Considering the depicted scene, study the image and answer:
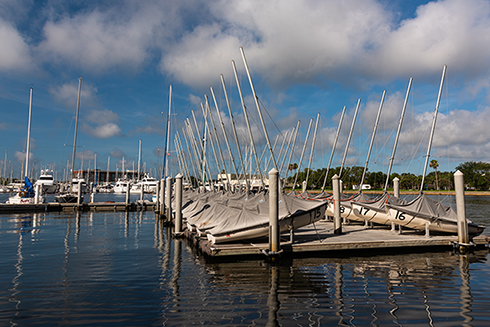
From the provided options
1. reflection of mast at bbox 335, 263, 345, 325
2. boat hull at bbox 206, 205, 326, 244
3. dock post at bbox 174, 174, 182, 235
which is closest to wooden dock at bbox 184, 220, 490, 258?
boat hull at bbox 206, 205, 326, 244

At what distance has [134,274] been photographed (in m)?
12.9

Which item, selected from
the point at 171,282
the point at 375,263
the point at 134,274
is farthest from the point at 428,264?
the point at 134,274

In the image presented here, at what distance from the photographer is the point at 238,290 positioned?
10.8 metres

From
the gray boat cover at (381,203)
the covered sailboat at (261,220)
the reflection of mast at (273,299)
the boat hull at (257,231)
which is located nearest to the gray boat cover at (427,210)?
the gray boat cover at (381,203)

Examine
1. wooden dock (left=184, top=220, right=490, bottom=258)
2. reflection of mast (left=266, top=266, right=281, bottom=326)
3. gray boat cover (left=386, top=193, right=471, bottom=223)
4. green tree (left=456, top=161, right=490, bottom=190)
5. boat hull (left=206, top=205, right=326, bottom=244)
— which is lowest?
reflection of mast (left=266, top=266, right=281, bottom=326)

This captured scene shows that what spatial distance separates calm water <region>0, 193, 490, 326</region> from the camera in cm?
852

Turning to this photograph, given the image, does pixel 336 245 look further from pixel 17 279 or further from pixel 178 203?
pixel 17 279

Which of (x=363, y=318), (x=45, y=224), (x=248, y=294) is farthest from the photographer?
(x=45, y=224)

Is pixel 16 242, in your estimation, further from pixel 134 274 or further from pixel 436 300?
pixel 436 300

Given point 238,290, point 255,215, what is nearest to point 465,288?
point 238,290

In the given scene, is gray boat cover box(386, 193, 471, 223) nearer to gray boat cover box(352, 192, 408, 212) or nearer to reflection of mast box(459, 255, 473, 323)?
gray boat cover box(352, 192, 408, 212)

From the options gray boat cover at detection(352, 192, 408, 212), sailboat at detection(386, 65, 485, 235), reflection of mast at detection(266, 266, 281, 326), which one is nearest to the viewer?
reflection of mast at detection(266, 266, 281, 326)

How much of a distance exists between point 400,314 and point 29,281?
12459 mm

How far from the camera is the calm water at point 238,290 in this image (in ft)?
28.0
